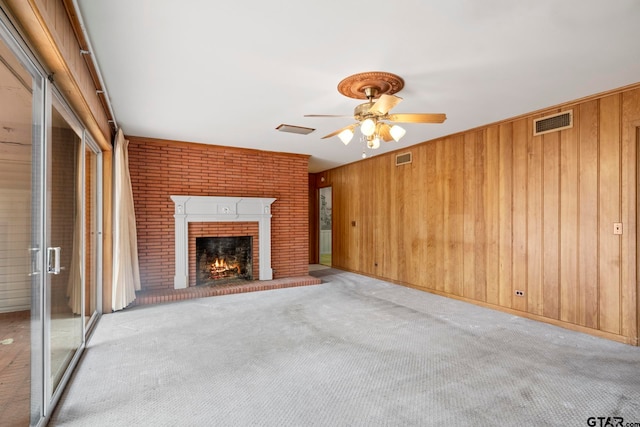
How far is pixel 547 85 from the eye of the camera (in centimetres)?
298

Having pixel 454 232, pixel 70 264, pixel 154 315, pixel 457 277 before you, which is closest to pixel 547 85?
pixel 454 232

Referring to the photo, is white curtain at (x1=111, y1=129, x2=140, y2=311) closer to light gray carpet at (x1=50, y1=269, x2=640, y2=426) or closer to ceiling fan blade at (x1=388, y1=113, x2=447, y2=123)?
→ light gray carpet at (x1=50, y1=269, x2=640, y2=426)

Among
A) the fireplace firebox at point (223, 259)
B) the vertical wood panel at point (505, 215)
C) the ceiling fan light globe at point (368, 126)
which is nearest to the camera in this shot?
the ceiling fan light globe at point (368, 126)

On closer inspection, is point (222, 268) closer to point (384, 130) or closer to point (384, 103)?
point (384, 130)

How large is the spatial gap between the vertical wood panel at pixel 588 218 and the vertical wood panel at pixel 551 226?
22cm

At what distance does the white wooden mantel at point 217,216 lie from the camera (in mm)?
5145

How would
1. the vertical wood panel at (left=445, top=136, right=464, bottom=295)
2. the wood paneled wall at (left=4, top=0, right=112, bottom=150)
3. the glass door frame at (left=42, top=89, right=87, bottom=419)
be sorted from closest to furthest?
the wood paneled wall at (left=4, top=0, right=112, bottom=150) < the glass door frame at (left=42, top=89, right=87, bottom=419) < the vertical wood panel at (left=445, top=136, right=464, bottom=295)

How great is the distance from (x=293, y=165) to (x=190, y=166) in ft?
6.09

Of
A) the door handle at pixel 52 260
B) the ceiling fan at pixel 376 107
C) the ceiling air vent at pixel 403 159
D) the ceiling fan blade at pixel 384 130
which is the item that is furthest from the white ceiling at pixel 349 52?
the ceiling air vent at pixel 403 159

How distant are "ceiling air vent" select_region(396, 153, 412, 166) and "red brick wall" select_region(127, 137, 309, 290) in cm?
176

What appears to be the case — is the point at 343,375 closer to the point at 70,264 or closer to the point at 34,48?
the point at 70,264

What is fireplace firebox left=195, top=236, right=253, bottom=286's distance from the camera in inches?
215

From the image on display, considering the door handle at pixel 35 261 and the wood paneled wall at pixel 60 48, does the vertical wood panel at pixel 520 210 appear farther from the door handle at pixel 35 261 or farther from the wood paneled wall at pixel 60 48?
the door handle at pixel 35 261

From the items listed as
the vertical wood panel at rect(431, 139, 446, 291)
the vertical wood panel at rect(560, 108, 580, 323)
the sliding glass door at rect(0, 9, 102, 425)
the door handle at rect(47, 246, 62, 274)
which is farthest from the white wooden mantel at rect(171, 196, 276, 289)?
the vertical wood panel at rect(560, 108, 580, 323)
